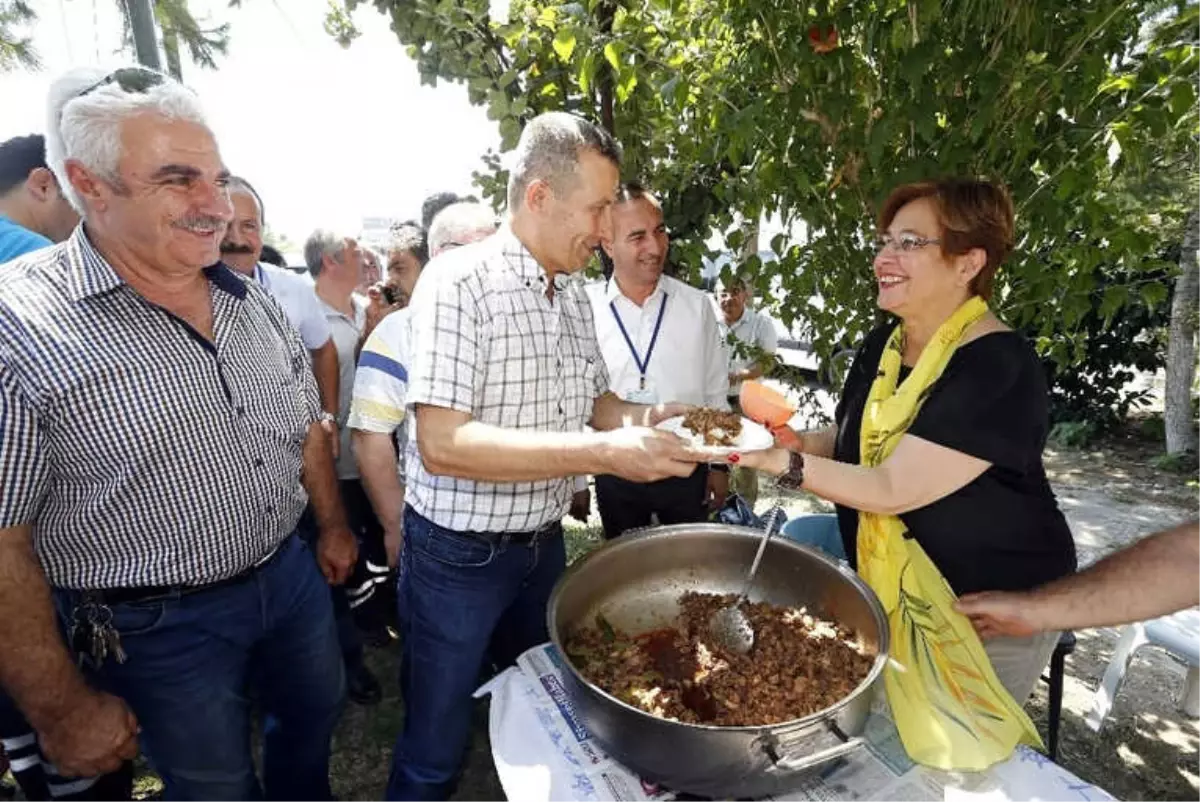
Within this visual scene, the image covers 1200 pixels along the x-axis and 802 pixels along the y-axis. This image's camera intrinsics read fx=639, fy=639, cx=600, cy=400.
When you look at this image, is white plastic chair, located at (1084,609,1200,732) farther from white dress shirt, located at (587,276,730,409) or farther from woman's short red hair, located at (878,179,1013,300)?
white dress shirt, located at (587,276,730,409)

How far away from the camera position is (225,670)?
1801 mm

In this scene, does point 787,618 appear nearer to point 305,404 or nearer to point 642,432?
point 642,432

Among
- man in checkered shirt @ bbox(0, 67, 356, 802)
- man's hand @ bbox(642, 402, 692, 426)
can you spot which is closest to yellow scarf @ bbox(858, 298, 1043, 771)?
man's hand @ bbox(642, 402, 692, 426)

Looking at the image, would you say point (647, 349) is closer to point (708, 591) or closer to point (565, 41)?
point (565, 41)

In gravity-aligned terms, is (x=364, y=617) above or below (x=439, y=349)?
below

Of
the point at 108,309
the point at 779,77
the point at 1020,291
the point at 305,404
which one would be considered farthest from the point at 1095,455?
the point at 108,309

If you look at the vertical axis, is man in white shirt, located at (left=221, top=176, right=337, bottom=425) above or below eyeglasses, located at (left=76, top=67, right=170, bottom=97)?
below

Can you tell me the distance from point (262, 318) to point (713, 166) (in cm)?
243

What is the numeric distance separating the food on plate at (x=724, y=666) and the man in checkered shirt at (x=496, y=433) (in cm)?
45

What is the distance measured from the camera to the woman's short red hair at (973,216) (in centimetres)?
196

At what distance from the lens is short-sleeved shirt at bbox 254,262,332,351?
11.6 feet

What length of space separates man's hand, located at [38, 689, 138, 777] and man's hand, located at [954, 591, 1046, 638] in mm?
2128

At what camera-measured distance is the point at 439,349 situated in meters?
1.74

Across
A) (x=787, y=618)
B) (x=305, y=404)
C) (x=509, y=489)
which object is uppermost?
(x=305, y=404)
